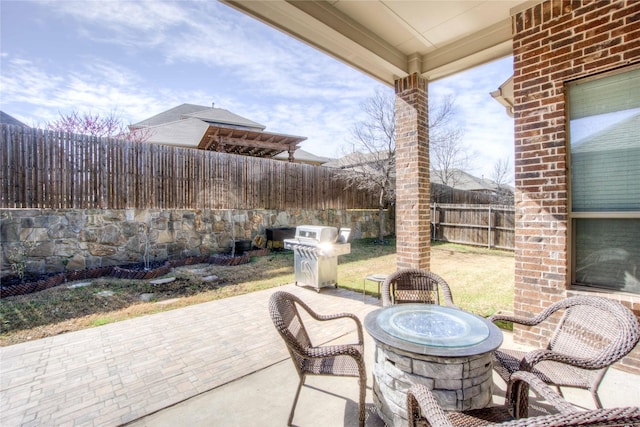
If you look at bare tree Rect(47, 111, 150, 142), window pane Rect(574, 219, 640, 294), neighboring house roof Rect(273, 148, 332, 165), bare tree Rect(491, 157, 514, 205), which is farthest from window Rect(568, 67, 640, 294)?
bare tree Rect(491, 157, 514, 205)

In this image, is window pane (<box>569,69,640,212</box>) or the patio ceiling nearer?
window pane (<box>569,69,640,212</box>)

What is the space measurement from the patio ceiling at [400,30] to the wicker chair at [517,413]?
10.6 feet

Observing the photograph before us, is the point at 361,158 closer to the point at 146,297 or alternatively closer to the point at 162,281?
the point at 162,281

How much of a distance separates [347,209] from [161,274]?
23.7ft

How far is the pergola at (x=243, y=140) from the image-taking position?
32.4ft

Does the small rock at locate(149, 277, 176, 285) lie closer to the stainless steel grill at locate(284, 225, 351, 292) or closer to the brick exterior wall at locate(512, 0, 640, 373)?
the stainless steel grill at locate(284, 225, 351, 292)

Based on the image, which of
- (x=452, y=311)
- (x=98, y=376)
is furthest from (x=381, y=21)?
(x=98, y=376)

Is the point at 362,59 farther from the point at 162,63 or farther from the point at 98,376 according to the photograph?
the point at 162,63

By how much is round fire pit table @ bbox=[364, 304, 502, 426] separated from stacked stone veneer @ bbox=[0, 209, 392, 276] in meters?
6.76

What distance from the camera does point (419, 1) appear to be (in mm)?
2883

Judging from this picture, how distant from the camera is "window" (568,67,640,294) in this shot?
8.30 feet

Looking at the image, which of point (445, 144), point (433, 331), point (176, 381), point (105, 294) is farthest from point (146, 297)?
point (445, 144)

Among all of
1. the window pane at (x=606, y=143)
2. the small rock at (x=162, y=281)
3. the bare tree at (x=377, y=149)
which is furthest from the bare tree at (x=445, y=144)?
the small rock at (x=162, y=281)

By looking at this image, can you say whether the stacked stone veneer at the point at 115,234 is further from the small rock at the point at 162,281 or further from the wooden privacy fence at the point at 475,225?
the wooden privacy fence at the point at 475,225
